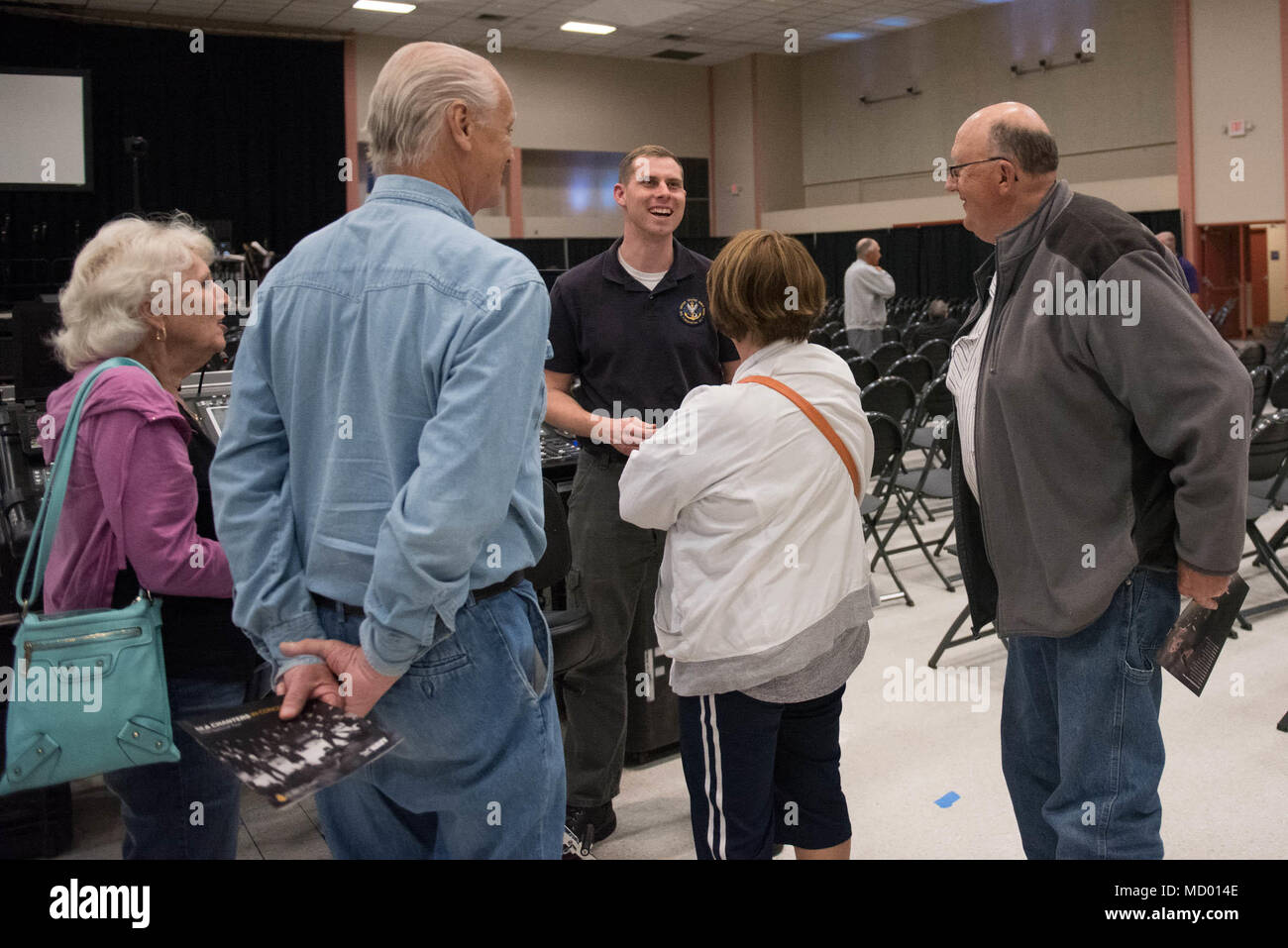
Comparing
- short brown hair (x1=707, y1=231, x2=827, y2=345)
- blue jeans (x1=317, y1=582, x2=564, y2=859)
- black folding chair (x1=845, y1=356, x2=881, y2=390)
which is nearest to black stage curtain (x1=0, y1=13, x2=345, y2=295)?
black folding chair (x1=845, y1=356, x2=881, y2=390)

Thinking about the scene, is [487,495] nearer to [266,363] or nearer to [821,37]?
[266,363]

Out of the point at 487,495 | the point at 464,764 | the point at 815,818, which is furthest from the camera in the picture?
the point at 815,818

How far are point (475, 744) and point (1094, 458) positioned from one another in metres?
1.09

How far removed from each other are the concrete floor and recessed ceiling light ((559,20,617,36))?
12216 millimetres

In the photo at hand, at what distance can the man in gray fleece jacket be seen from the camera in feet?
5.52

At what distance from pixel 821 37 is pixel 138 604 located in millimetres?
15733

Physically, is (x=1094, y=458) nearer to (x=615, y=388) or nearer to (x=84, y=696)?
(x=615, y=388)

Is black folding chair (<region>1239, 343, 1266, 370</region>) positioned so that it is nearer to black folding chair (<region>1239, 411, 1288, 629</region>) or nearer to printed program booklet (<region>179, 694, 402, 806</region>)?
black folding chair (<region>1239, 411, 1288, 629</region>)

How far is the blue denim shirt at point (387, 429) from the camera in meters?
1.24

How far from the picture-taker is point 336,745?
1267mm

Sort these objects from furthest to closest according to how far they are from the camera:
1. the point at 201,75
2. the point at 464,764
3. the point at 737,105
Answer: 1. the point at 737,105
2. the point at 201,75
3. the point at 464,764

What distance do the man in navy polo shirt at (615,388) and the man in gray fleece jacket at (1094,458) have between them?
0.93 m
